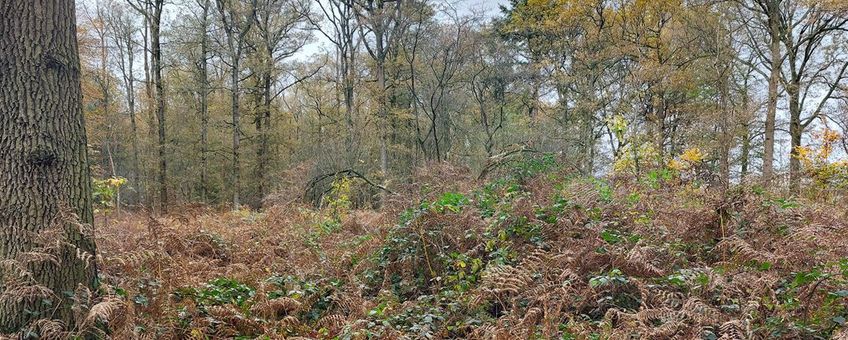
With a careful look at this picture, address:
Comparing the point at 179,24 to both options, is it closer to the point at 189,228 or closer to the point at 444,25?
the point at 444,25

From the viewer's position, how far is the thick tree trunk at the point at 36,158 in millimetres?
2783

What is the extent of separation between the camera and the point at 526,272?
127 inches

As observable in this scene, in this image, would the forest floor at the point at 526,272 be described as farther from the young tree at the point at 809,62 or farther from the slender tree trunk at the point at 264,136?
the slender tree trunk at the point at 264,136

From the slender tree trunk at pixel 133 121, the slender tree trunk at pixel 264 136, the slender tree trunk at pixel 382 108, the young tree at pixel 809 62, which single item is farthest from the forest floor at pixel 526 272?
the slender tree trunk at pixel 133 121

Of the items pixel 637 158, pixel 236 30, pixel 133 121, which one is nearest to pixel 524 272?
Result: pixel 637 158

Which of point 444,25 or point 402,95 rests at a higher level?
point 444,25

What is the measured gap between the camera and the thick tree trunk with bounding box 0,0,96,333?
110 inches

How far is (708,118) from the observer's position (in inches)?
513

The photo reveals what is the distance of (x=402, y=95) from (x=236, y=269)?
19.0 m

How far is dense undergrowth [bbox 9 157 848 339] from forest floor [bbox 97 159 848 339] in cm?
1

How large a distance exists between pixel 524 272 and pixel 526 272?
0.01 metres

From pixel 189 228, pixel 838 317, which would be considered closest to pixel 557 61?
pixel 189 228

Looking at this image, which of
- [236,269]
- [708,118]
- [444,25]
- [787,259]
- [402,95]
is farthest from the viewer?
[402,95]

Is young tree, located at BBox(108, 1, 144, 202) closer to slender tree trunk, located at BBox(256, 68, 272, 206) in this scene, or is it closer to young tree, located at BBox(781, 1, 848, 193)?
slender tree trunk, located at BBox(256, 68, 272, 206)
